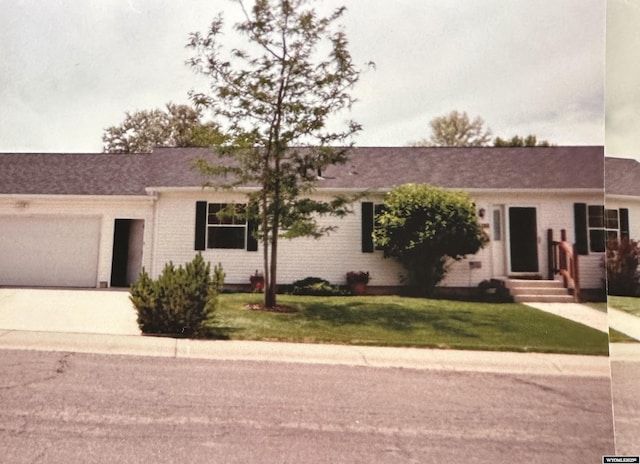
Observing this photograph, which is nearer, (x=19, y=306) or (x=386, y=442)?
(x=386, y=442)

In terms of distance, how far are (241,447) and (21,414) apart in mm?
1615

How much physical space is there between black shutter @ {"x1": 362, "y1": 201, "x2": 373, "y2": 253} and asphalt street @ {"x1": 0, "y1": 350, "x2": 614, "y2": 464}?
5.34ft

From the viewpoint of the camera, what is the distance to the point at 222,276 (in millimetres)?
3779

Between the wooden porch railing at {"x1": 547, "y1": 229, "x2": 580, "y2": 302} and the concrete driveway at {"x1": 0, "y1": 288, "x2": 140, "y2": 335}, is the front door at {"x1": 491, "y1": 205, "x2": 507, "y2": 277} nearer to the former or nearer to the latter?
Answer: the wooden porch railing at {"x1": 547, "y1": 229, "x2": 580, "y2": 302}

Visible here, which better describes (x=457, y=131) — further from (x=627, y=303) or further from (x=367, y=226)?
(x=627, y=303)

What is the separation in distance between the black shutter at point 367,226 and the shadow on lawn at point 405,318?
0.88 m

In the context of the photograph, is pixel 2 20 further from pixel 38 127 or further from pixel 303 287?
pixel 303 287

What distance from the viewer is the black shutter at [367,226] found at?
4648mm

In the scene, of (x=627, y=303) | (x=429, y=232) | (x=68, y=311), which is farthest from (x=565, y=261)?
(x=68, y=311)

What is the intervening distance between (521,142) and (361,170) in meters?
1.56

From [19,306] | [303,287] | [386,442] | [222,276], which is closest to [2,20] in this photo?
[19,306]

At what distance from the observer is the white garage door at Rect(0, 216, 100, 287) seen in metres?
3.53

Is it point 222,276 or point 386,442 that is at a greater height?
point 222,276

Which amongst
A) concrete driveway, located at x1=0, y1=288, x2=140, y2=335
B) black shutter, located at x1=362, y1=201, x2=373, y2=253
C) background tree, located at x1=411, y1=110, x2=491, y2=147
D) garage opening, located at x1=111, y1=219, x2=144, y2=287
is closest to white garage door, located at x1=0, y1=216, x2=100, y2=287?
concrete driveway, located at x1=0, y1=288, x2=140, y2=335
